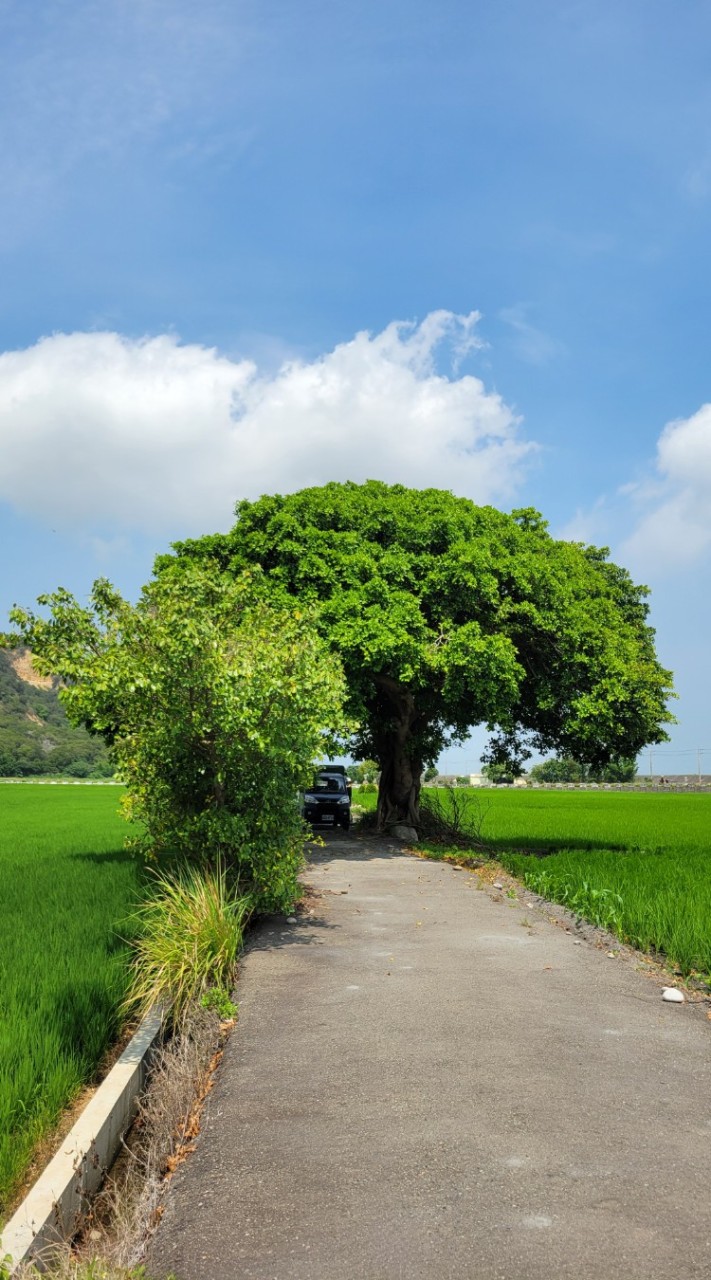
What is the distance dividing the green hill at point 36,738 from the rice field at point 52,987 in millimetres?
96512

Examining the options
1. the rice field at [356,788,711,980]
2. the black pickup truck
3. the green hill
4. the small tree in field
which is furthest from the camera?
the green hill

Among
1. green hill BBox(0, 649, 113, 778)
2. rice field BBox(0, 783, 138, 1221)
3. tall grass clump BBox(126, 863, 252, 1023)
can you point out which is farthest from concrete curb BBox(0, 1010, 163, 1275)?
green hill BBox(0, 649, 113, 778)

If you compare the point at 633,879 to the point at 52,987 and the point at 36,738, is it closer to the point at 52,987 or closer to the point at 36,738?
the point at 52,987

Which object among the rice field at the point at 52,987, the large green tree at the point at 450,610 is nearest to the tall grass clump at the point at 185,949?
the rice field at the point at 52,987

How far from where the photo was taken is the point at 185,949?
8148 millimetres

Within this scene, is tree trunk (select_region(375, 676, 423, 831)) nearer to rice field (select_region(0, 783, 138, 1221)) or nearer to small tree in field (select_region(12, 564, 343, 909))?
rice field (select_region(0, 783, 138, 1221))

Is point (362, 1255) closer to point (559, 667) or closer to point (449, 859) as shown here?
point (449, 859)

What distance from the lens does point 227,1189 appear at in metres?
→ 4.44

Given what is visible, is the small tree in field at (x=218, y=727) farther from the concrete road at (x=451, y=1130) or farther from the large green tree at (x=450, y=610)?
the large green tree at (x=450, y=610)

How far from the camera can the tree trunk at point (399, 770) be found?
2488 cm

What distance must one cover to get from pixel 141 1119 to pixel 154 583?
29.4 ft

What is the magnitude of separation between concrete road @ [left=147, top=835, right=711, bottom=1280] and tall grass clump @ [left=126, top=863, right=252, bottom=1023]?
1.25ft

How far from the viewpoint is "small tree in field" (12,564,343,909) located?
420 inches

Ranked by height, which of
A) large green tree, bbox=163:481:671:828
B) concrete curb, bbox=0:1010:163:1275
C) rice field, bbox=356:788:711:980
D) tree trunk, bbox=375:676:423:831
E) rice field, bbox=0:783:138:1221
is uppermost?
large green tree, bbox=163:481:671:828
